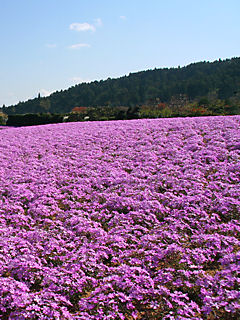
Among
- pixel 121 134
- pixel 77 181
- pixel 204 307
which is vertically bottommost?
pixel 204 307

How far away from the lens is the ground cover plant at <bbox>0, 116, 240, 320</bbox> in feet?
18.2

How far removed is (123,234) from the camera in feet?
26.6

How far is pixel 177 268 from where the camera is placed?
6742mm

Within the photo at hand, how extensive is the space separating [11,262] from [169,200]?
17.0ft

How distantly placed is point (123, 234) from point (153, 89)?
343 ft

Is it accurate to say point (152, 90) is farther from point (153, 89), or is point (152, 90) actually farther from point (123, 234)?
point (123, 234)

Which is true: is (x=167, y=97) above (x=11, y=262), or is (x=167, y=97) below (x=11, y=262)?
above

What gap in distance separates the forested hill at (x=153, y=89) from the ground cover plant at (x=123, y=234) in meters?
72.2

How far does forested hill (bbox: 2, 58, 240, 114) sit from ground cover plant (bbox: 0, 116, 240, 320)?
72.2 metres

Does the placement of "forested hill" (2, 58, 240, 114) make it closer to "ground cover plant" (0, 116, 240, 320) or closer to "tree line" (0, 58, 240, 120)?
"tree line" (0, 58, 240, 120)

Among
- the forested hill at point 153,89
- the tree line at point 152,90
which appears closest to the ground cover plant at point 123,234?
the tree line at point 152,90

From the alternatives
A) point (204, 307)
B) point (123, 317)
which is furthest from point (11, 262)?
point (204, 307)

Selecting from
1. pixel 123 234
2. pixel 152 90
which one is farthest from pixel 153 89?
pixel 123 234

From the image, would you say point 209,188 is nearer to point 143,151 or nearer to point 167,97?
point 143,151
